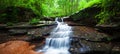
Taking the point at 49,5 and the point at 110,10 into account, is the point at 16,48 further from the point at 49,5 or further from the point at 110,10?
the point at 49,5

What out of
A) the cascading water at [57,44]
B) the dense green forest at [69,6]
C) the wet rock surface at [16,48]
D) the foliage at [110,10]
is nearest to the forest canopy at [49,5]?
the dense green forest at [69,6]

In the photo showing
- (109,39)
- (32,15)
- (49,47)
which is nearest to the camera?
(109,39)

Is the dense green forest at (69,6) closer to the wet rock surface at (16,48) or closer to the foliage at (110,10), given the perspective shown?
the foliage at (110,10)

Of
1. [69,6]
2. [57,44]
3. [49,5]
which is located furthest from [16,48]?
[49,5]

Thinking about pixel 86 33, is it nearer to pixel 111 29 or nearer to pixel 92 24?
pixel 111 29

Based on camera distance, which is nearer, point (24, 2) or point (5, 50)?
point (5, 50)

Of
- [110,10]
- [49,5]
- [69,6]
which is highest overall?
[110,10]

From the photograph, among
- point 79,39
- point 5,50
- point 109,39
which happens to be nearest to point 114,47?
point 109,39

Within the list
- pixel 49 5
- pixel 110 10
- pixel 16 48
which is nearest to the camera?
pixel 16 48

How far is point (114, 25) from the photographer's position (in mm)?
11398

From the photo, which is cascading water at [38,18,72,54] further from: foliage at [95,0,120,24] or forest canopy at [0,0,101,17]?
forest canopy at [0,0,101,17]

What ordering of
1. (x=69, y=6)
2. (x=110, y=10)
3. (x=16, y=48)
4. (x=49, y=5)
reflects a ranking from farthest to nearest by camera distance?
(x=49, y=5) → (x=69, y=6) → (x=110, y=10) → (x=16, y=48)

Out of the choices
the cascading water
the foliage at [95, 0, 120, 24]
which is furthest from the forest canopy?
the cascading water

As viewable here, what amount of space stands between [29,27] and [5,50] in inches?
148
